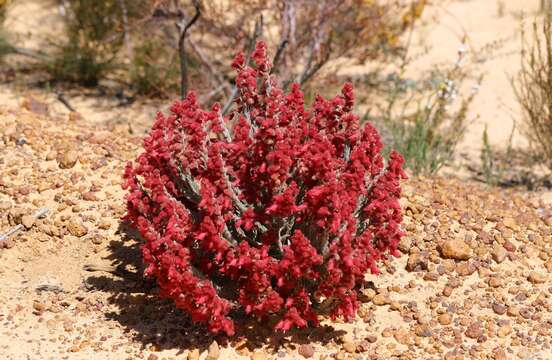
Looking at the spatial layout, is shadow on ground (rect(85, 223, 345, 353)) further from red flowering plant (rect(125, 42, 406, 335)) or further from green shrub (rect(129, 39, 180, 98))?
green shrub (rect(129, 39, 180, 98))

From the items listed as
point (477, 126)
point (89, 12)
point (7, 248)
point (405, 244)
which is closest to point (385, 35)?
point (477, 126)

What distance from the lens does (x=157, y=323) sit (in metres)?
3.36

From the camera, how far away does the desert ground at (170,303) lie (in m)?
3.23

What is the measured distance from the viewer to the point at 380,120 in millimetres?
6430

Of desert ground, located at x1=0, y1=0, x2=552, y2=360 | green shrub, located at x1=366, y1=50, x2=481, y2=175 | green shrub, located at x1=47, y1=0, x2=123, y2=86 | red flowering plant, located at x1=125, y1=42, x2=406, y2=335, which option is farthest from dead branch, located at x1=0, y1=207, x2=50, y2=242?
green shrub, located at x1=47, y1=0, x2=123, y2=86

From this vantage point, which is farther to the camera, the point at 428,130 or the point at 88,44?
the point at 88,44

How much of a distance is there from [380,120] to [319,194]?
363 cm

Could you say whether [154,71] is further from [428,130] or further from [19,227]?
[19,227]

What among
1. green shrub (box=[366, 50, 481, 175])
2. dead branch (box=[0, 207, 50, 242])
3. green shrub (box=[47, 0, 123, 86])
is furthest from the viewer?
green shrub (box=[47, 0, 123, 86])

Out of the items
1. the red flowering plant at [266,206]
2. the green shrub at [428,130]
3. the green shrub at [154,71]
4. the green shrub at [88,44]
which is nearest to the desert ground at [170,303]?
the red flowering plant at [266,206]

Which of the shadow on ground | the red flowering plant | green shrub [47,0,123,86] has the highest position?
green shrub [47,0,123,86]

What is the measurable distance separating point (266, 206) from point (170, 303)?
73 cm

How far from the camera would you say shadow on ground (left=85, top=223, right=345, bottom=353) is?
3.22m

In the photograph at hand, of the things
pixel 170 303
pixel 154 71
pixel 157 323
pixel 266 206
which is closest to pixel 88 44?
pixel 154 71
